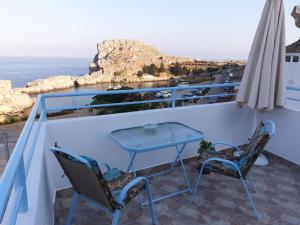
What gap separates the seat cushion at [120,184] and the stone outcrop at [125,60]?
61.4 m

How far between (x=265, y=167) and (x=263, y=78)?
4.17 ft

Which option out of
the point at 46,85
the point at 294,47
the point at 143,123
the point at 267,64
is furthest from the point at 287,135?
the point at 46,85

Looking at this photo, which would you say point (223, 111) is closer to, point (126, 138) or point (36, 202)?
point (126, 138)

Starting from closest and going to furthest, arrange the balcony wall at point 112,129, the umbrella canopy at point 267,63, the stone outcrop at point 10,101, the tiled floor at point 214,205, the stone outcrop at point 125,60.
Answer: the tiled floor at point 214,205
the balcony wall at point 112,129
the umbrella canopy at point 267,63
the stone outcrop at point 10,101
the stone outcrop at point 125,60

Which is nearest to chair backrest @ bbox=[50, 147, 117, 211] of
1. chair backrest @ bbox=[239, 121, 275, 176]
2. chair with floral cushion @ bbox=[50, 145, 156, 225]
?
chair with floral cushion @ bbox=[50, 145, 156, 225]

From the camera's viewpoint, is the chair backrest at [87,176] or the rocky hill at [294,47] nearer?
the chair backrest at [87,176]

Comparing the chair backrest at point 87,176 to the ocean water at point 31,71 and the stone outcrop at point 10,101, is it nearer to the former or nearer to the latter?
the stone outcrop at point 10,101

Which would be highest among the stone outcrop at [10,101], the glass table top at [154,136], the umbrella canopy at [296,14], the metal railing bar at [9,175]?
the umbrella canopy at [296,14]

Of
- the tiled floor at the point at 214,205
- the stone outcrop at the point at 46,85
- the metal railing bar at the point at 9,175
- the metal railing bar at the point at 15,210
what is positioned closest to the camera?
the metal railing bar at the point at 9,175

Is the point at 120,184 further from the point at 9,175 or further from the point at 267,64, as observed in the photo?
the point at 267,64

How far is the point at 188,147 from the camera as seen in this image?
371 centimetres

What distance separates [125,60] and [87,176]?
234ft

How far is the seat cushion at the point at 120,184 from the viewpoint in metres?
1.97

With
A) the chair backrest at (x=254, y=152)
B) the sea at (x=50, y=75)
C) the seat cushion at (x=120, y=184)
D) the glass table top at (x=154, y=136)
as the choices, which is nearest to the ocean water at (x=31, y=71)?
the sea at (x=50, y=75)
